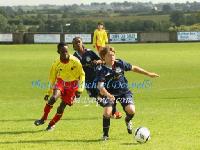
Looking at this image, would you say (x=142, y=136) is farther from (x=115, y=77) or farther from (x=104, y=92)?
(x=115, y=77)

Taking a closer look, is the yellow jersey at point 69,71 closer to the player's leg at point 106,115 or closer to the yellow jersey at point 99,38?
the player's leg at point 106,115

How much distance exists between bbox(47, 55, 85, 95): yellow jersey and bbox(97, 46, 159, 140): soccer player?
1.04m

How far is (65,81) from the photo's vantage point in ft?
40.0

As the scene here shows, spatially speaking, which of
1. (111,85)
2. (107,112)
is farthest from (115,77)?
(107,112)

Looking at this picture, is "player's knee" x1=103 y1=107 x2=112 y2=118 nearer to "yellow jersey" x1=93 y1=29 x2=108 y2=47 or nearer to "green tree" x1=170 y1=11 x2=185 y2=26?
"yellow jersey" x1=93 y1=29 x2=108 y2=47

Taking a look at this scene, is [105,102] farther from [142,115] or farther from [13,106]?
[13,106]

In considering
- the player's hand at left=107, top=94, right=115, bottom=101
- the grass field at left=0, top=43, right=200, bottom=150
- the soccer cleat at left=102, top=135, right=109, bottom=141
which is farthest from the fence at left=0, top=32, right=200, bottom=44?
the soccer cleat at left=102, top=135, right=109, bottom=141

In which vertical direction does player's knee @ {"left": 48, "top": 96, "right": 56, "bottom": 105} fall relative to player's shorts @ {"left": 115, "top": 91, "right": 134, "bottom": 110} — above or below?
below

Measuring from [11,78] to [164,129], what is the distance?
1508cm

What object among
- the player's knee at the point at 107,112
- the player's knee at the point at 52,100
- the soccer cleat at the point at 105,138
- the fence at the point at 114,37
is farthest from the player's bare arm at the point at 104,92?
the fence at the point at 114,37

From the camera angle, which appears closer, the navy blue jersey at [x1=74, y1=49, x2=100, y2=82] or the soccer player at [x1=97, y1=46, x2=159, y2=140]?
the soccer player at [x1=97, y1=46, x2=159, y2=140]

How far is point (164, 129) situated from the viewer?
469 inches

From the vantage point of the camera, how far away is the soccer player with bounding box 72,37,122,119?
42.9ft

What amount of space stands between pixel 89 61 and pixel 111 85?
249 cm
